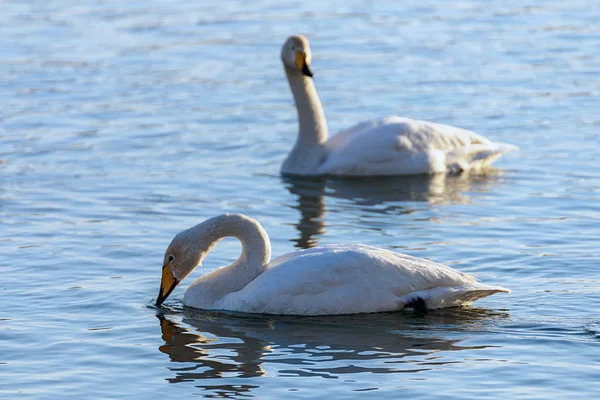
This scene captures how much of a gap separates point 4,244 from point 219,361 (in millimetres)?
3991

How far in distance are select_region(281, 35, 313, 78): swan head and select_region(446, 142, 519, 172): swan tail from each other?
1926 mm

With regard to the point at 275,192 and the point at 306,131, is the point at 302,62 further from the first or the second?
the point at 275,192

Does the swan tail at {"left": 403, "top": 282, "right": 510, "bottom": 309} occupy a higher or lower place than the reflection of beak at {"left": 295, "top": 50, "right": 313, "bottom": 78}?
lower

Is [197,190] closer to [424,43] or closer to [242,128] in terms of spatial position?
[242,128]

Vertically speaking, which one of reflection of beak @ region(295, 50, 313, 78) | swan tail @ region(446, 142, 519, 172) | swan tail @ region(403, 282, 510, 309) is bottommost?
swan tail @ region(403, 282, 510, 309)

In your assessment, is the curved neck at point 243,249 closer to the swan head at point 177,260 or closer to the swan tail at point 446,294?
the swan head at point 177,260

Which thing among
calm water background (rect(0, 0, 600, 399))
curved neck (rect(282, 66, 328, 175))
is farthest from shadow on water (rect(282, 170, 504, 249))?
curved neck (rect(282, 66, 328, 175))

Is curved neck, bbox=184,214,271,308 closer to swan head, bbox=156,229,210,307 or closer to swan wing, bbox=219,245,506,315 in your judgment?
swan head, bbox=156,229,210,307

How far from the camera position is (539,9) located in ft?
84.4

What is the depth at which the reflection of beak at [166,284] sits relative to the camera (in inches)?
415

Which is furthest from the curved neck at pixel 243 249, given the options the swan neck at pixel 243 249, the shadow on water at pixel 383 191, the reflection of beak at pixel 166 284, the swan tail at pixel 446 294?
the shadow on water at pixel 383 191

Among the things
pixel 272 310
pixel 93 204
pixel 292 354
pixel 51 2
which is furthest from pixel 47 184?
pixel 51 2

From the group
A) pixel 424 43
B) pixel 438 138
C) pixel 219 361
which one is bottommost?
pixel 219 361

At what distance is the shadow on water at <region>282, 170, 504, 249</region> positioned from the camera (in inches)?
548
